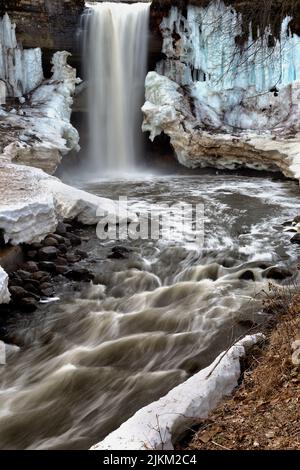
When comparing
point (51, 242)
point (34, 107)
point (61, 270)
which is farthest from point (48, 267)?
point (34, 107)

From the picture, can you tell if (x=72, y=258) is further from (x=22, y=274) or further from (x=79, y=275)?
(x=22, y=274)

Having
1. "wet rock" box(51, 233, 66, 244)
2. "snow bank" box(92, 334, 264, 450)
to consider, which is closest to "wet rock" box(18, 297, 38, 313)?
"wet rock" box(51, 233, 66, 244)

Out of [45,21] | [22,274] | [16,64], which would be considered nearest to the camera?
[22,274]

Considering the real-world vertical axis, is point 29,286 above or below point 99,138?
below

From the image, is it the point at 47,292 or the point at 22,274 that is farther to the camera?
the point at 22,274

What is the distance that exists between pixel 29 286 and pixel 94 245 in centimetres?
212

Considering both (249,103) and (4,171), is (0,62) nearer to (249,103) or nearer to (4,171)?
(4,171)

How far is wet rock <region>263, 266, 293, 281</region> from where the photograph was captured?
22.0 feet

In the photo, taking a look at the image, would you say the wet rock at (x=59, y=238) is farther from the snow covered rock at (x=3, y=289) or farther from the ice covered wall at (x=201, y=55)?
the ice covered wall at (x=201, y=55)

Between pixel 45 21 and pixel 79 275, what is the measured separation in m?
11.1

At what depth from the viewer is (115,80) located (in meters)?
16.1

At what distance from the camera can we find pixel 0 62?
46.1 feet

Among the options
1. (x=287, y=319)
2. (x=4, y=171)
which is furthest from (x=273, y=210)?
(x=287, y=319)
